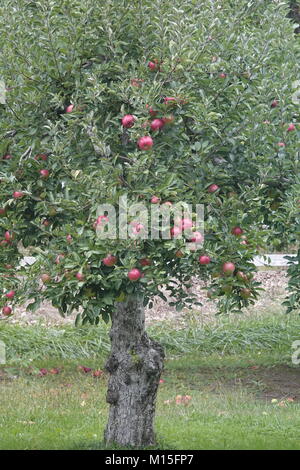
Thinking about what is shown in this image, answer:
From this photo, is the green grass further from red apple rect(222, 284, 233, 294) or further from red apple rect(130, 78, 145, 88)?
red apple rect(130, 78, 145, 88)

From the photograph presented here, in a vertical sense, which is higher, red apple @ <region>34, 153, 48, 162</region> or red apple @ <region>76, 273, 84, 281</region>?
red apple @ <region>34, 153, 48, 162</region>

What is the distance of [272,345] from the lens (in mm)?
11156

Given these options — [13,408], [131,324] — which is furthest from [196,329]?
[131,324]

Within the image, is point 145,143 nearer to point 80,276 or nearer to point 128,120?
point 128,120

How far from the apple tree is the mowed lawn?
1754 mm

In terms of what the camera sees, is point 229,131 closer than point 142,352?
Yes

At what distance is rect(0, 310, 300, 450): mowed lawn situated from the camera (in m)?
6.62

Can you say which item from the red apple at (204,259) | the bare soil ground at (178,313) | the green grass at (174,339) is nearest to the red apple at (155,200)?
the red apple at (204,259)

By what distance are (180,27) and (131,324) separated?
2698 mm

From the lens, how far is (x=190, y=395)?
844 centimetres

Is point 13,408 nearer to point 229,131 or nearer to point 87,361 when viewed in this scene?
point 87,361

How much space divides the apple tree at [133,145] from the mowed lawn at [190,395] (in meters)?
1.75

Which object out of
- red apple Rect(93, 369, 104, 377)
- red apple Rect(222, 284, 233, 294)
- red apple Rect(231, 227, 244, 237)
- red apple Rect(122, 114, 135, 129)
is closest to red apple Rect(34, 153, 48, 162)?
red apple Rect(122, 114, 135, 129)

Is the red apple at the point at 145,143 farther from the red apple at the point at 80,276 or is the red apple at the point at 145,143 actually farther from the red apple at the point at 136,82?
the red apple at the point at 80,276
